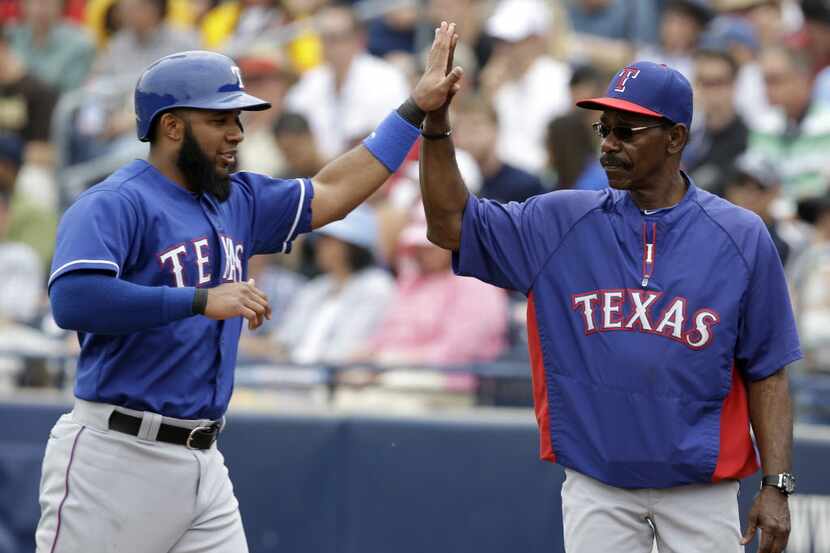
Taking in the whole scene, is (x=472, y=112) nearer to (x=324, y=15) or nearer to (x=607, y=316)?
(x=324, y=15)

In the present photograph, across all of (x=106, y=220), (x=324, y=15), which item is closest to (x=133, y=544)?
(x=106, y=220)

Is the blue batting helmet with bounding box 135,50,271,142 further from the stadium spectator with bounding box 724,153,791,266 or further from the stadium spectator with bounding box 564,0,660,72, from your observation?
the stadium spectator with bounding box 564,0,660,72

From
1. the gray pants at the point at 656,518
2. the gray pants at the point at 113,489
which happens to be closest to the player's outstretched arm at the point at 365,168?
the gray pants at the point at 113,489

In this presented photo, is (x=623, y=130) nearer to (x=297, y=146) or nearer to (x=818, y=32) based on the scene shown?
(x=297, y=146)

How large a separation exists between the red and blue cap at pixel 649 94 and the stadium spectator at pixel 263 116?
548cm

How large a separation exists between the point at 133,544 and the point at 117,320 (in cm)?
78

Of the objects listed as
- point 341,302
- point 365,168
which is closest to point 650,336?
point 365,168

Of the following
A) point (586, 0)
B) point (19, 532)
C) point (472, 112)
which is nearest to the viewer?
point (19, 532)

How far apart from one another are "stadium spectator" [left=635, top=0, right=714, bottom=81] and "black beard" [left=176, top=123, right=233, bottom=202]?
590 cm

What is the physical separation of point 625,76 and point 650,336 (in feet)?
2.80

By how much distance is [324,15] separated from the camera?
436 inches

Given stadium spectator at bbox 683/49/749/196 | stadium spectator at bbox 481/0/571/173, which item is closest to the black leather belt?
stadium spectator at bbox 683/49/749/196

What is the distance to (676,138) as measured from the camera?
15.2ft

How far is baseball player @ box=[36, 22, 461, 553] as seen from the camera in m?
4.52
